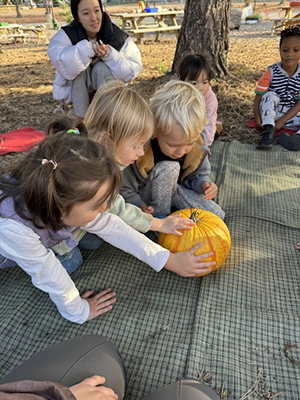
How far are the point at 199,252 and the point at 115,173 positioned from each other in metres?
0.71

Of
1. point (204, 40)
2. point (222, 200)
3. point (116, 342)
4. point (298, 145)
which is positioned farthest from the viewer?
point (204, 40)

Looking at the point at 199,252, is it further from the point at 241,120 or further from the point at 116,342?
the point at 241,120

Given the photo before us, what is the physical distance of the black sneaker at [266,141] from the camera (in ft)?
10.8

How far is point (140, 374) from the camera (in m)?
1.47

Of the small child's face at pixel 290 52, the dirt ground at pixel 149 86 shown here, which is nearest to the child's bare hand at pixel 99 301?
the dirt ground at pixel 149 86

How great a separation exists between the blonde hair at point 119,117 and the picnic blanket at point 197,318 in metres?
0.74

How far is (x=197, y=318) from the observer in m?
1.66

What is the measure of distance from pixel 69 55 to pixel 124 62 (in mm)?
552

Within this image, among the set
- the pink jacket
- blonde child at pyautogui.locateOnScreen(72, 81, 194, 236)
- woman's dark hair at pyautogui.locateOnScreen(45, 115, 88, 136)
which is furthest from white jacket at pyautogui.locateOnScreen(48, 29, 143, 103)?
woman's dark hair at pyautogui.locateOnScreen(45, 115, 88, 136)

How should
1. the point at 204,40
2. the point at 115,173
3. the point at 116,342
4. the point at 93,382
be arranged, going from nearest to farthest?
1. the point at 93,382
2. the point at 115,173
3. the point at 116,342
4. the point at 204,40

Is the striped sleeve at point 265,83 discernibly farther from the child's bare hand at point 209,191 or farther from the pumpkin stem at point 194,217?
the pumpkin stem at point 194,217

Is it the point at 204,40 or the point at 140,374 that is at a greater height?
the point at 204,40

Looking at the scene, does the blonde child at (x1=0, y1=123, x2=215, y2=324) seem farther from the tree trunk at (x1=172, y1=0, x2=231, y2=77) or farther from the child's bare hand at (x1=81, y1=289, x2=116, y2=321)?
the tree trunk at (x1=172, y1=0, x2=231, y2=77)

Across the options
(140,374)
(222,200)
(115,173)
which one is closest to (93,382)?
(140,374)
